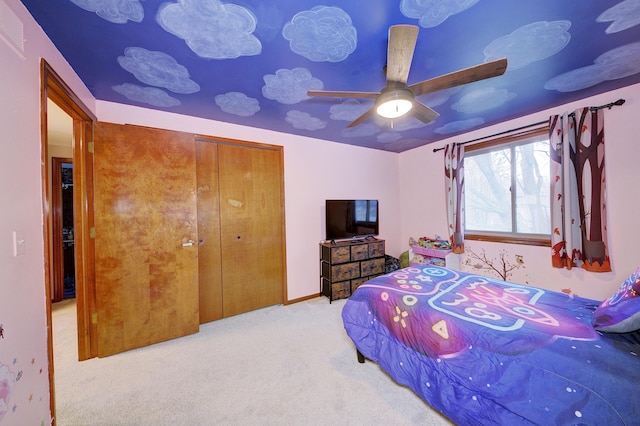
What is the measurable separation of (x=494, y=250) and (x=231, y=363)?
353 cm

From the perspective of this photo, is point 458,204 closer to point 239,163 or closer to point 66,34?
point 239,163

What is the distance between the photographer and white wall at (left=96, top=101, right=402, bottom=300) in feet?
9.24

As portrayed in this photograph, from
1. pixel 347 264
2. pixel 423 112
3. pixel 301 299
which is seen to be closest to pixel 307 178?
pixel 347 264

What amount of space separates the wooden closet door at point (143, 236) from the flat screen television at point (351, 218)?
181 cm

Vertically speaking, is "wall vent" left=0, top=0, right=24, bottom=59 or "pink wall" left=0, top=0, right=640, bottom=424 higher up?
"wall vent" left=0, top=0, right=24, bottom=59

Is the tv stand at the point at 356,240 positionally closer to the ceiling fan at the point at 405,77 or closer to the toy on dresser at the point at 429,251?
the toy on dresser at the point at 429,251

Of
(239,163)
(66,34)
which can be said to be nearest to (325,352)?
(239,163)

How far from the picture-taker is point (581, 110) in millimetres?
2365

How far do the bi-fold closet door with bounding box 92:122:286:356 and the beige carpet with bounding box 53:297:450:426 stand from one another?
332mm

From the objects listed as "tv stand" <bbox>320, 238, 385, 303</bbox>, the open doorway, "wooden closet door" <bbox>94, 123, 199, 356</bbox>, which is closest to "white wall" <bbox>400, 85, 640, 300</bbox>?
A: "tv stand" <bbox>320, 238, 385, 303</bbox>

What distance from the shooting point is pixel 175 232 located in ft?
7.85

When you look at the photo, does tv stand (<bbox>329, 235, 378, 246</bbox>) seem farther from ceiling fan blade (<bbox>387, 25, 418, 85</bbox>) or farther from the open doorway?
the open doorway

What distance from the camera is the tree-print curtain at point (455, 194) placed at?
3.39 metres

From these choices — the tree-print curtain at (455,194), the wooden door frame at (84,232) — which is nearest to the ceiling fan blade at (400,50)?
the tree-print curtain at (455,194)
